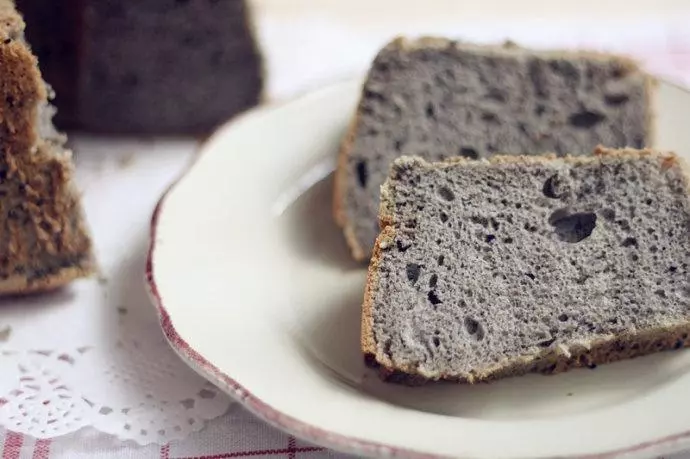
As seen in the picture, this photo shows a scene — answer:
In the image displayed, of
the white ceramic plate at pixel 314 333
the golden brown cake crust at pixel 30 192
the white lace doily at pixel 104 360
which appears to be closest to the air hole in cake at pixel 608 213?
the white ceramic plate at pixel 314 333

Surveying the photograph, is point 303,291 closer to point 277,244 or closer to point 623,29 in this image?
point 277,244

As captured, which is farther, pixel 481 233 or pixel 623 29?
pixel 623 29

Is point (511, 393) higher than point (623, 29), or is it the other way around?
point (623, 29)

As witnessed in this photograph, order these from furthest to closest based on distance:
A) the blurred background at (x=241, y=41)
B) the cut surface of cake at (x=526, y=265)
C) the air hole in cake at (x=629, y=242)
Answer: the blurred background at (x=241, y=41) < the air hole in cake at (x=629, y=242) < the cut surface of cake at (x=526, y=265)

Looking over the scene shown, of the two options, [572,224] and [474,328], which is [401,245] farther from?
[572,224]

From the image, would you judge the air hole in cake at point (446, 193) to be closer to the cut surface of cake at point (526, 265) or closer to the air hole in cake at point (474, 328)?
the cut surface of cake at point (526, 265)

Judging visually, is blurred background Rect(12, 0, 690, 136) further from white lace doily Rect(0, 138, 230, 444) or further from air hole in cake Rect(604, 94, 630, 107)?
air hole in cake Rect(604, 94, 630, 107)

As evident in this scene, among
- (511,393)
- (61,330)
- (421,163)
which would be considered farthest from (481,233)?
(61,330)
